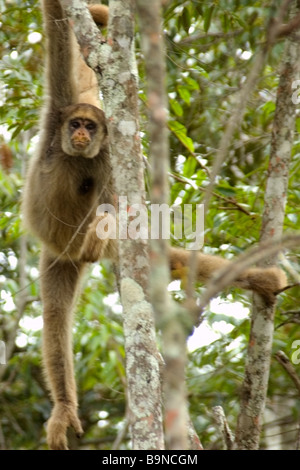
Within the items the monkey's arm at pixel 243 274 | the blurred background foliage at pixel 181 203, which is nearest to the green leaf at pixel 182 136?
the blurred background foliage at pixel 181 203

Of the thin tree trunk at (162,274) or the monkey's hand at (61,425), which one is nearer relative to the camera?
the thin tree trunk at (162,274)

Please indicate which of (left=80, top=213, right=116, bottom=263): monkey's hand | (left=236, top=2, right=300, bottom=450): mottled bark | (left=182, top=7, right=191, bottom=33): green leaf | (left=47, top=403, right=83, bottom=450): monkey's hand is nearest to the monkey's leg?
(left=47, top=403, right=83, bottom=450): monkey's hand

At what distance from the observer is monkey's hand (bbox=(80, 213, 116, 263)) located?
6.27m

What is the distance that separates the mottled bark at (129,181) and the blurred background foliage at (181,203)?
1.53 meters

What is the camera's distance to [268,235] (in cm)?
538

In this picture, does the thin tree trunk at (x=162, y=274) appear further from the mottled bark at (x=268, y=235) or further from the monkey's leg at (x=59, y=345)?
the monkey's leg at (x=59, y=345)

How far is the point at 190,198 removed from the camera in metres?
6.79

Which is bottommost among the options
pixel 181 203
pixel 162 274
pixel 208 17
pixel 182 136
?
pixel 162 274

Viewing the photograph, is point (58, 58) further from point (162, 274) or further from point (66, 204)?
point (162, 274)

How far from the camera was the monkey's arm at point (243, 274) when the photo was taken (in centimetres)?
562

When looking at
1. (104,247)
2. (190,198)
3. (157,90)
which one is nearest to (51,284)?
(104,247)

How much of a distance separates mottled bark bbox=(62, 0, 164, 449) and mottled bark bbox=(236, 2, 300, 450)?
170cm

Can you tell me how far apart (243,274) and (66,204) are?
6.41ft

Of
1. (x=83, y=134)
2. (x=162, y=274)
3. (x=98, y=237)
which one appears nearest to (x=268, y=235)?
(x=98, y=237)
